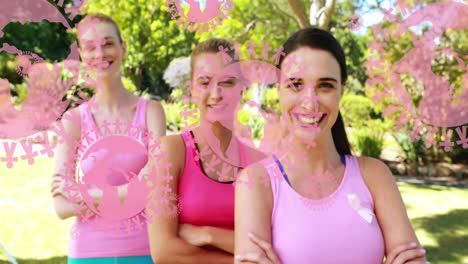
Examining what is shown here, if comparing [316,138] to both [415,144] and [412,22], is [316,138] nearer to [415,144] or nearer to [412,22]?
[412,22]

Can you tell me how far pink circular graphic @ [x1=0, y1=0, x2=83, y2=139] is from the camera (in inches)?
44.5

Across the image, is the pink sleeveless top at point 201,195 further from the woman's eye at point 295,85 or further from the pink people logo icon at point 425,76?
the pink people logo icon at point 425,76

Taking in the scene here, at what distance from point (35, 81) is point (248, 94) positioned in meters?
0.51

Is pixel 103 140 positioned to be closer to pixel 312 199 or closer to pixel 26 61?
pixel 26 61

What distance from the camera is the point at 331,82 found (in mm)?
1074

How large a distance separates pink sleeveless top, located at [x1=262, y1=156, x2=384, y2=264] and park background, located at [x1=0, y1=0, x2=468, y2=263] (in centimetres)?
22

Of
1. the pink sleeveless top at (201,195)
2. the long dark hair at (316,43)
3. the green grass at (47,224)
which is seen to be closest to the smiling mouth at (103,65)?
the pink sleeveless top at (201,195)

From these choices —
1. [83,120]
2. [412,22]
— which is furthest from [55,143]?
[412,22]

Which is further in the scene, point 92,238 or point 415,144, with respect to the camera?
point 415,144

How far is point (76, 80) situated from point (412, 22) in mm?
896

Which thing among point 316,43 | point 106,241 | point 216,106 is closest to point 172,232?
point 106,241

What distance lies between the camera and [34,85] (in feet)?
3.84

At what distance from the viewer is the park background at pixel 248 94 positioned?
133 cm
